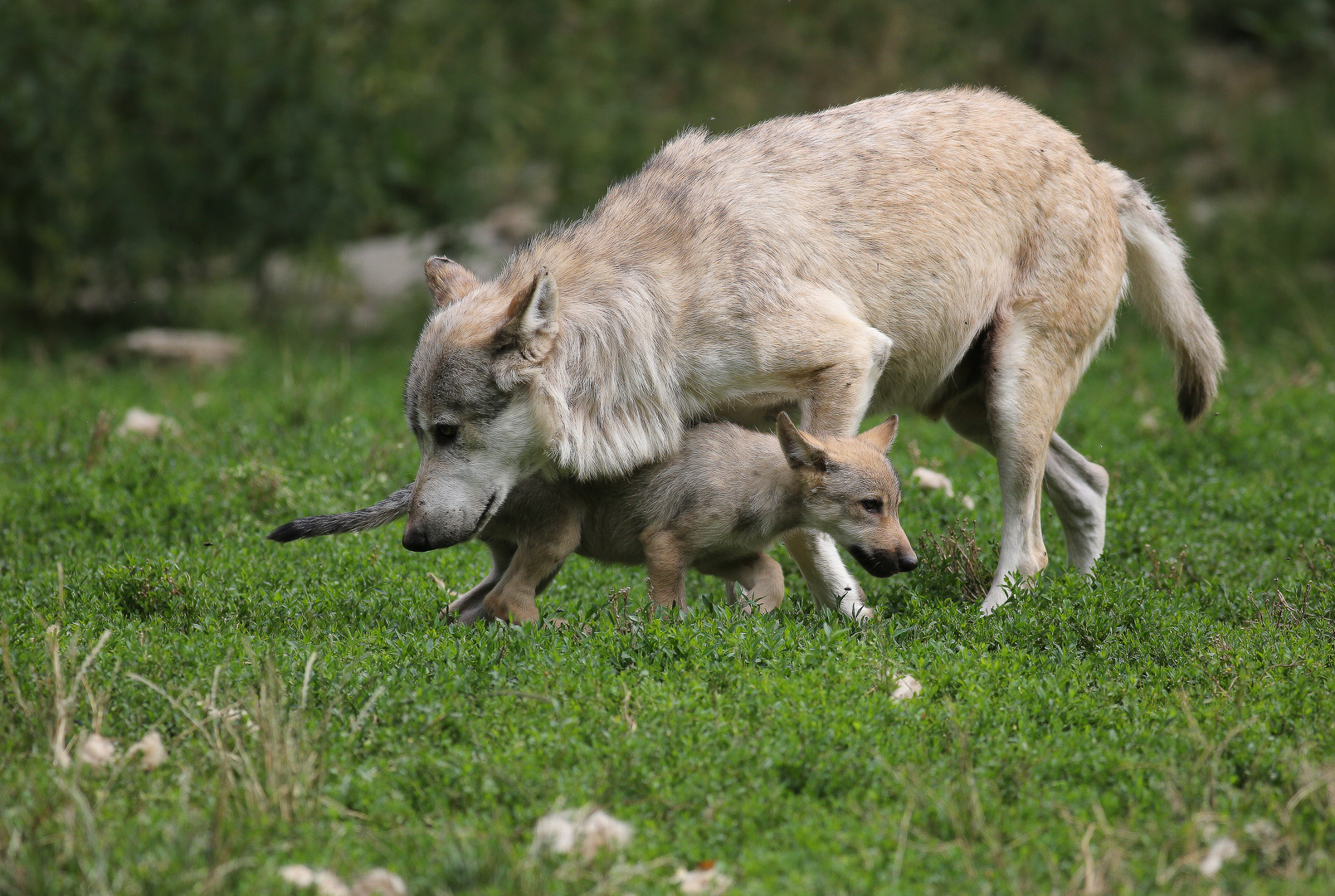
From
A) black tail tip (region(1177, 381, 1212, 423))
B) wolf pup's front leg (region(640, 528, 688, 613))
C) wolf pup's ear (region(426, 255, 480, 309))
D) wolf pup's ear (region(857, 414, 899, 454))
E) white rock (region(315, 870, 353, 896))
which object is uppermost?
wolf pup's ear (region(426, 255, 480, 309))

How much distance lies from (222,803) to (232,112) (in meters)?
10.2

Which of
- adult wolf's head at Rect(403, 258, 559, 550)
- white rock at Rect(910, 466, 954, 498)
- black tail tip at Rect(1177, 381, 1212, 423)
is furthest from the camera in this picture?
white rock at Rect(910, 466, 954, 498)

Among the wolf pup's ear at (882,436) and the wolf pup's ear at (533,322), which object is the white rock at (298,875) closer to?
the wolf pup's ear at (533,322)

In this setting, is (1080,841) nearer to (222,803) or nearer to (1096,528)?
(222,803)

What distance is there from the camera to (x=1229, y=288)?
12641 mm

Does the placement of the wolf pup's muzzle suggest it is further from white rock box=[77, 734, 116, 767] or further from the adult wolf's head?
A: white rock box=[77, 734, 116, 767]

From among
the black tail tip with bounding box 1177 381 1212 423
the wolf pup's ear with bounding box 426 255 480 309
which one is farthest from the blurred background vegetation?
the wolf pup's ear with bounding box 426 255 480 309

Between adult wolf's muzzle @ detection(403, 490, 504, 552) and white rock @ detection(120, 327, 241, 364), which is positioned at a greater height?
adult wolf's muzzle @ detection(403, 490, 504, 552)

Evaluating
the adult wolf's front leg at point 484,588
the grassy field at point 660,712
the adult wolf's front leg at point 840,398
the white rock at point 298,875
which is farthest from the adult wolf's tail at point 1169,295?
the white rock at point 298,875

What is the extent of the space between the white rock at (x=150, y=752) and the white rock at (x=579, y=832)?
1.22m

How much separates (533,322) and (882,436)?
63.9 inches

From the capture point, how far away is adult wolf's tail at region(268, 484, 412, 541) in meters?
5.05

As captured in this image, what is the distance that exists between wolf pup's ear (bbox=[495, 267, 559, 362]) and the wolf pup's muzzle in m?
1.50

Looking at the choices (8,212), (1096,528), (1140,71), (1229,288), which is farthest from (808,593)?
(1140,71)
